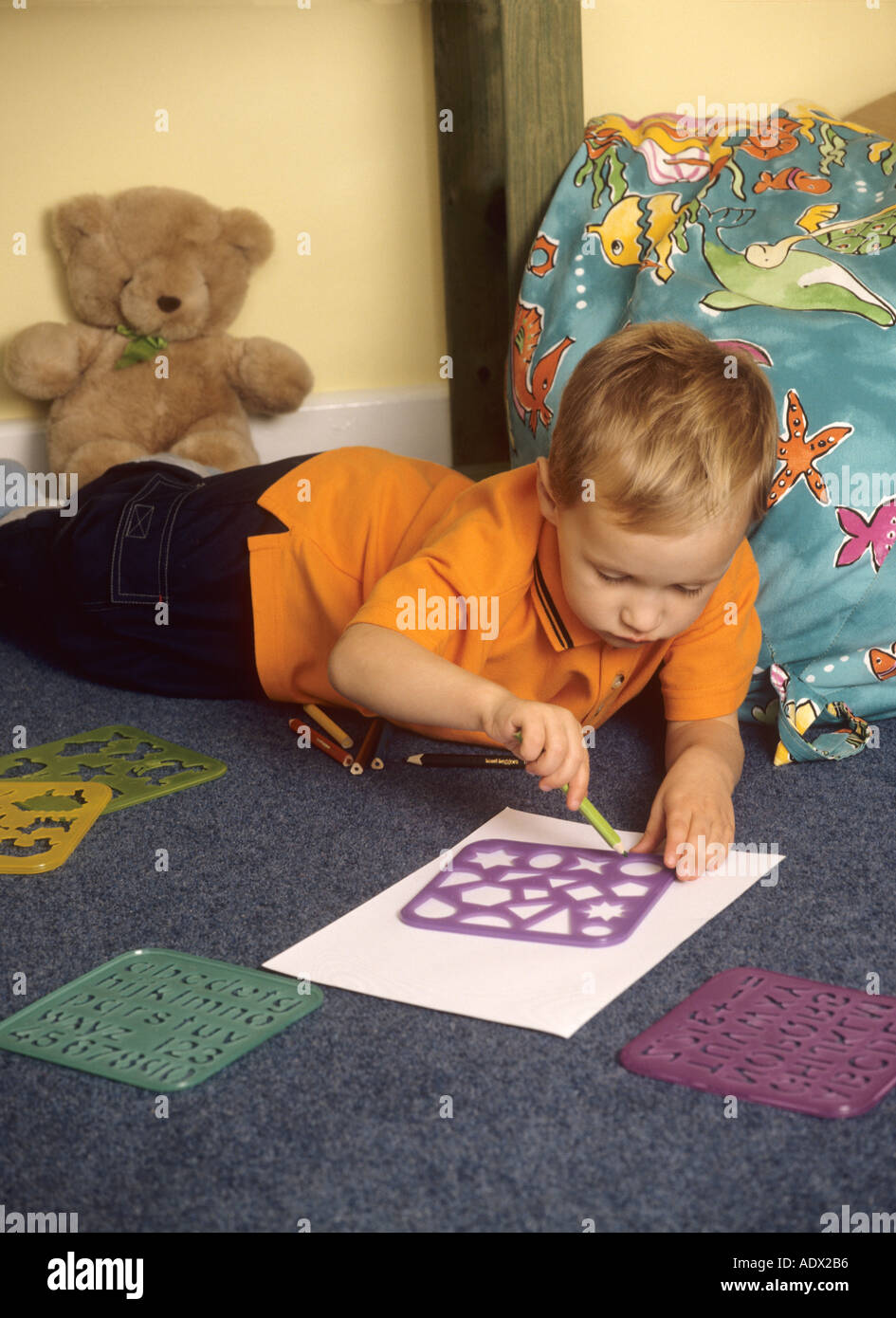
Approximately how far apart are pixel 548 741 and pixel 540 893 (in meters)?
0.09

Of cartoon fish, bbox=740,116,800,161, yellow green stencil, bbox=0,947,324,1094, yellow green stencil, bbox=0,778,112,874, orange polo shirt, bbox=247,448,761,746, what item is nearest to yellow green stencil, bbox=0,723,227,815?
yellow green stencil, bbox=0,778,112,874

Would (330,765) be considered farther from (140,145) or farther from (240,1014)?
(140,145)

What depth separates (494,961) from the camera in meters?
0.64

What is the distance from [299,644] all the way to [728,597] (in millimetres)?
349

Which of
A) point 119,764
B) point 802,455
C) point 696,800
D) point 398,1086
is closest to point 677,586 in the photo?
point 696,800

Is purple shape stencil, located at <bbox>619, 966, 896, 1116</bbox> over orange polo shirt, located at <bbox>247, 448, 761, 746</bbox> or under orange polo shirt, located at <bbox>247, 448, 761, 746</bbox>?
under

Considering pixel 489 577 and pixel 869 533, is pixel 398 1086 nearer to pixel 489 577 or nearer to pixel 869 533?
pixel 489 577

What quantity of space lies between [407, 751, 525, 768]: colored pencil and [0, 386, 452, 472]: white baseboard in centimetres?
83

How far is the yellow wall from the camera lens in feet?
4.74

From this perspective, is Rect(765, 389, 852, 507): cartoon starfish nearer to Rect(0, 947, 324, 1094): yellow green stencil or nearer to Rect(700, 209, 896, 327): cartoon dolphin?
Rect(700, 209, 896, 327): cartoon dolphin

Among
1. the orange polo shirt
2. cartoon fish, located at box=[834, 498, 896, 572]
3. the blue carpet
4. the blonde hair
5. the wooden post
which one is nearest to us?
the blue carpet

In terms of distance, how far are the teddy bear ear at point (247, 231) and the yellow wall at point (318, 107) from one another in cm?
5

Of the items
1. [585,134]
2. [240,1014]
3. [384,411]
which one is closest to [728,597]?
[240,1014]

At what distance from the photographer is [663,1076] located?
1.78 ft
